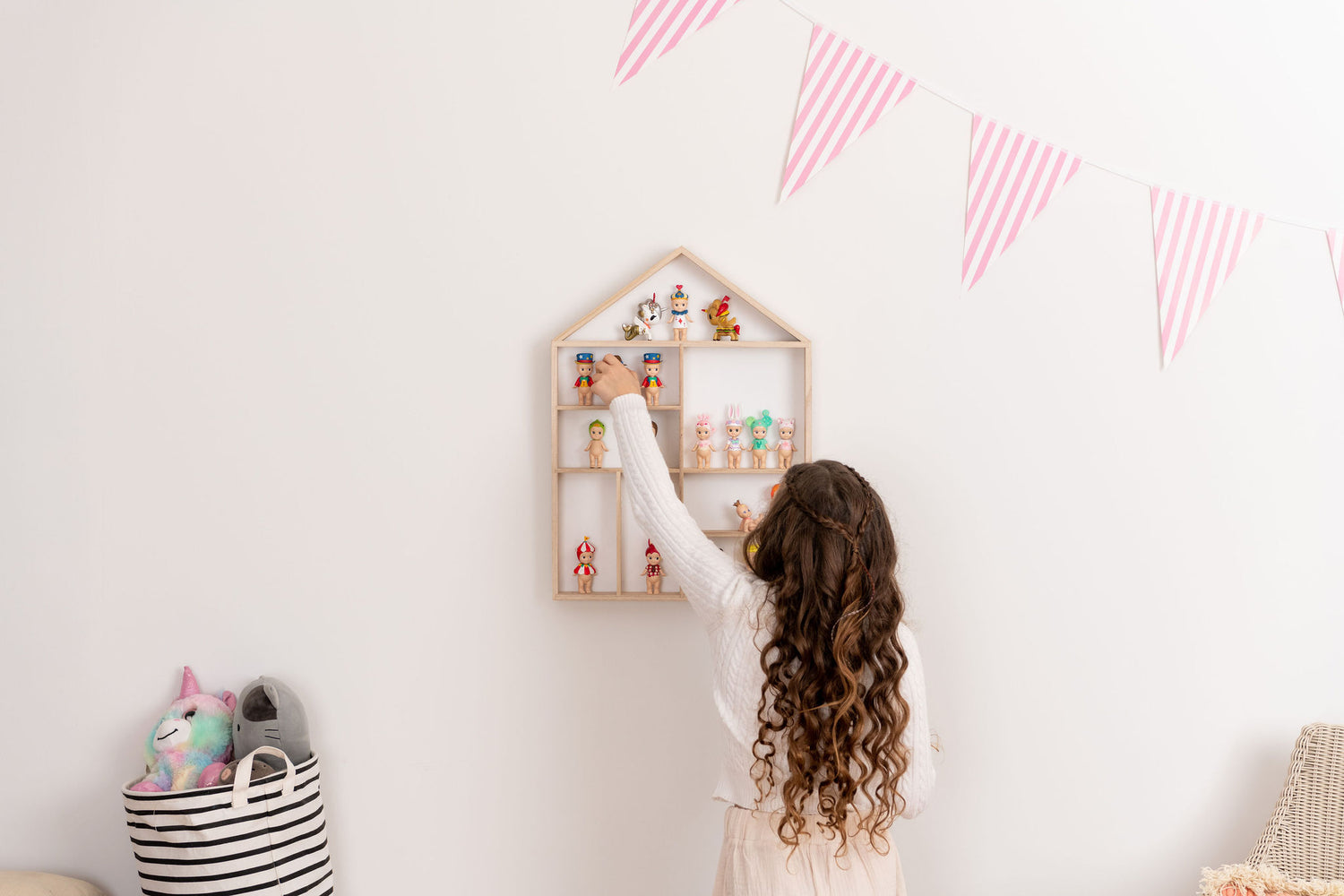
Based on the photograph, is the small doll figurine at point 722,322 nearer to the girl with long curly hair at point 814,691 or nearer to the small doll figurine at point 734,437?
the small doll figurine at point 734,437

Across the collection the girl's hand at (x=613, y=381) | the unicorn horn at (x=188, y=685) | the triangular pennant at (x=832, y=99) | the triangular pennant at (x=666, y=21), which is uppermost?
the triangular pennant at (x=666, y=21)

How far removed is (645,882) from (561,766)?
26 cm

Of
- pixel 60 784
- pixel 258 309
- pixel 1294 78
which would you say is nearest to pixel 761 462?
pixel 258 309

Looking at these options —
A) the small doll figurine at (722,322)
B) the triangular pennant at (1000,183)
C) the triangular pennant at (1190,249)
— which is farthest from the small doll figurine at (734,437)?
the triangular pennant at (1190,249)

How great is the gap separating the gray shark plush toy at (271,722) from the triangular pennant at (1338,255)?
197 cm

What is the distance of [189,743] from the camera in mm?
1585

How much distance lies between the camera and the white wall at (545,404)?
163cm

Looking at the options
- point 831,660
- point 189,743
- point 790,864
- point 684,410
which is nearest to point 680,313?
point 684,410

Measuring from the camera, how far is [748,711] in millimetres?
1237

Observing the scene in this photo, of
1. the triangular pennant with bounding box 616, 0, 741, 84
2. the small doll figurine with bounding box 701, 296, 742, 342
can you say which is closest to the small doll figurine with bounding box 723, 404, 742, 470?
the small doll figurine with bounding box 701, 296, 742, 342

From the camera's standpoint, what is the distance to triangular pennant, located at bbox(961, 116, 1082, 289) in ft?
5.32

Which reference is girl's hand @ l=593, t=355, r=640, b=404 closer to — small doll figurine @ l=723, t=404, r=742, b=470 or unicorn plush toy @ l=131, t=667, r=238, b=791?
small doll figurine @ l=723, t=404, r=742, b=470

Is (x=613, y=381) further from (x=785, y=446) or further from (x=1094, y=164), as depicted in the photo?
(x=1094, y=164)

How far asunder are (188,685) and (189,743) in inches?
4.7
